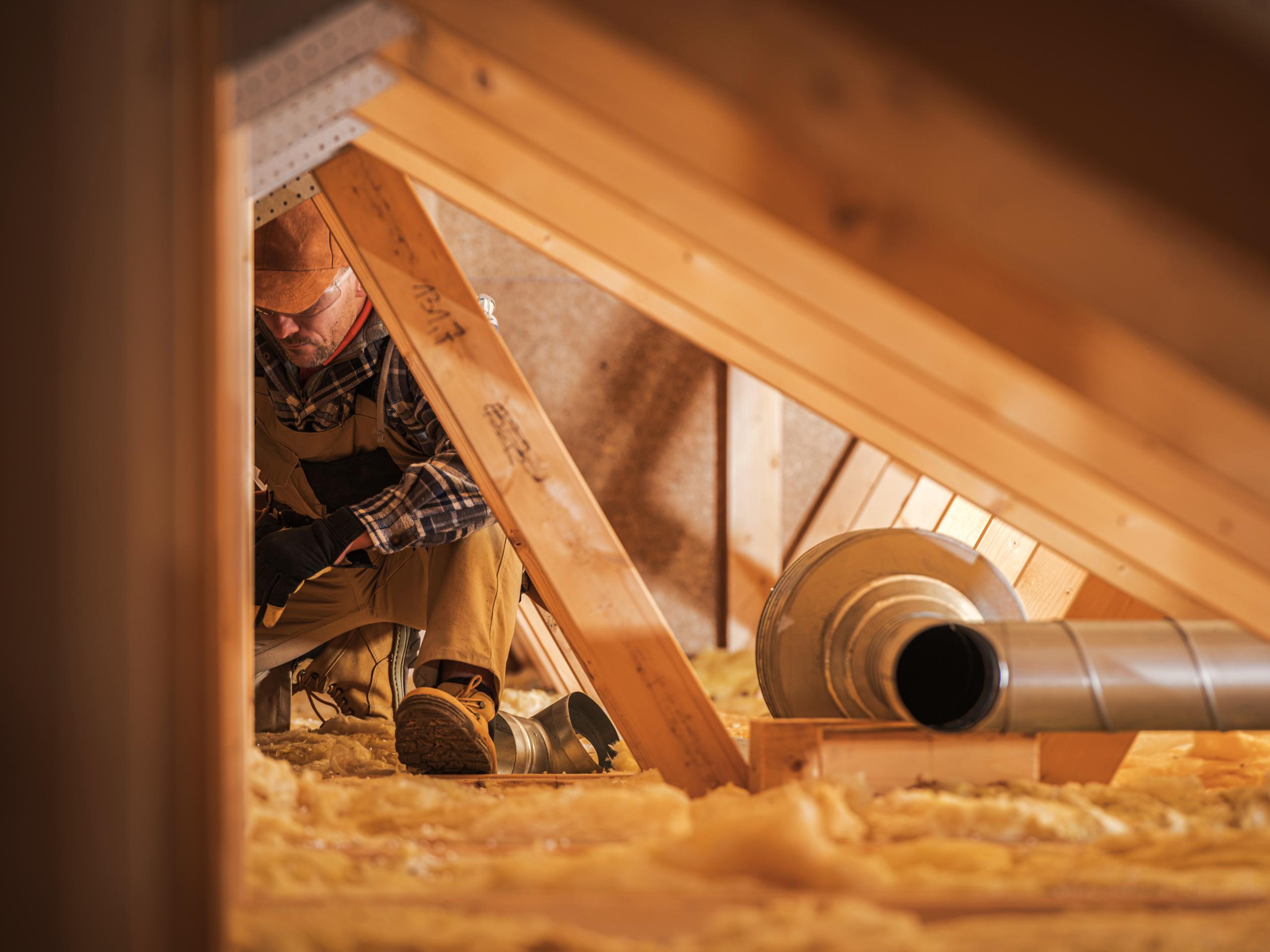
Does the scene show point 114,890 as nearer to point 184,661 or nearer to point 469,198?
point 184,661

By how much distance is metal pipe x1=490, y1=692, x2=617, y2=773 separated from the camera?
1.67m

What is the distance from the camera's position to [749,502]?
3.46 meters

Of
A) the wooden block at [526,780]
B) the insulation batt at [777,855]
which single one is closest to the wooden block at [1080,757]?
the insulation batt at [777,855]

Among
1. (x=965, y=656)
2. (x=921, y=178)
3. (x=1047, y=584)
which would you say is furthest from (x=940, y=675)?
(x=921, y=178)

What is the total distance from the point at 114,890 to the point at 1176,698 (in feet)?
3.93

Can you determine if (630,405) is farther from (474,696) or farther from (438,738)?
(438,738)

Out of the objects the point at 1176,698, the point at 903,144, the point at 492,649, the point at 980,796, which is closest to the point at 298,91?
the point at 903,144

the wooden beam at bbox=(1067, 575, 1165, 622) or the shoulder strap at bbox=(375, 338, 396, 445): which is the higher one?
the shoulder strap at bbox=(375, 338, 396, 445)

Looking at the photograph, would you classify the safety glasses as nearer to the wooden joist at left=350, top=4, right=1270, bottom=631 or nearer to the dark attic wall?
the wooden joist at left=350, top=4, right=1270, bottom=631

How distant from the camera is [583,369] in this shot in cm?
345

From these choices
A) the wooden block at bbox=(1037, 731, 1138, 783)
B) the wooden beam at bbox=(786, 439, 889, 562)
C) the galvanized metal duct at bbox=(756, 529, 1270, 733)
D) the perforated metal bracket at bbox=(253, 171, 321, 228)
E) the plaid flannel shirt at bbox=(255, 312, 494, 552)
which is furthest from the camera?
the wooden beam at bbox=(786, 439, 889, 562)

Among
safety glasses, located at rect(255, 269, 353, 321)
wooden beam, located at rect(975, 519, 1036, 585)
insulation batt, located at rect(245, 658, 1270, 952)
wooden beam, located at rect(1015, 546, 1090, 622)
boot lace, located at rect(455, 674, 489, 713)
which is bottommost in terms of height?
insulation batt, located at rect(245, 658, 1270, 952)

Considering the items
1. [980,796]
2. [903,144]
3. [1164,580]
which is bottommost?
[980,796]

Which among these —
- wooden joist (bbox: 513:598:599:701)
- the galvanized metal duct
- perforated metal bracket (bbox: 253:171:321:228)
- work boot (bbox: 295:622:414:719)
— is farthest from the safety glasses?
the galvanized metal duct
